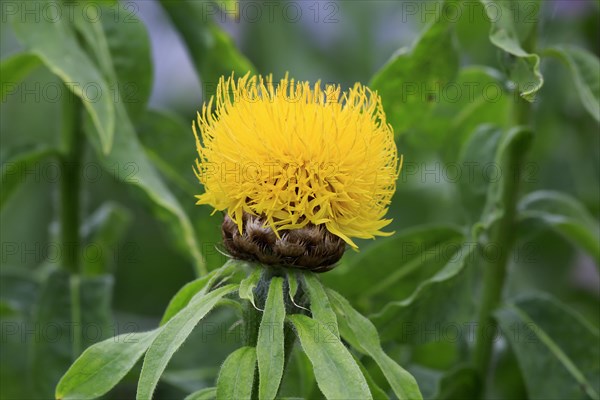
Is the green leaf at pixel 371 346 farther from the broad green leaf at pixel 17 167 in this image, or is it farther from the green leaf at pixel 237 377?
the broad green leaf at pixel 17 167

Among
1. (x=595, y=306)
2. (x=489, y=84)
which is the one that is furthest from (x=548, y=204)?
(x=595, y=306)

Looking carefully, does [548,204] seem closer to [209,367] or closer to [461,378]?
[461,378]

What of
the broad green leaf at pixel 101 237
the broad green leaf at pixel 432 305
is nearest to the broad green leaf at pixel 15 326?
the broad green leaf at pixel 101 237

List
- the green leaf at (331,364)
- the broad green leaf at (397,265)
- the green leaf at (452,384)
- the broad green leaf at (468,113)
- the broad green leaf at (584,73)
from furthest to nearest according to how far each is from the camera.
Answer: the broad green leaf at (468,113) < the broad green leaf at (397,265) < the green leaf at (452,384) < the broad green leaf at (584,73) < the green leaf at (331,364)

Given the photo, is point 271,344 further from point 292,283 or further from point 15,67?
Answer: point 15,67

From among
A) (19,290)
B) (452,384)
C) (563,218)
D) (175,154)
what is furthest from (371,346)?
(19,290)

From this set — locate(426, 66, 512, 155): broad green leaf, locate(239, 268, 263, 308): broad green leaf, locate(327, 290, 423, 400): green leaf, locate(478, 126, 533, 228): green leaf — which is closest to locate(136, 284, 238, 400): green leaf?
locate(239, 268, 263, 308): broad green leaf
